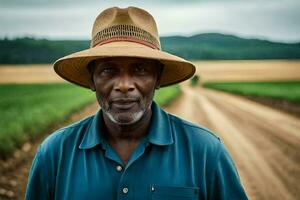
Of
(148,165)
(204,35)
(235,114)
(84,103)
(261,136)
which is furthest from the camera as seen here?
(204,35)

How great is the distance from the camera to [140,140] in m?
2.42

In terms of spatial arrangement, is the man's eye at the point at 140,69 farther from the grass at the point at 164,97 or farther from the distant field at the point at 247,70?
the distant field at the point at 247,70

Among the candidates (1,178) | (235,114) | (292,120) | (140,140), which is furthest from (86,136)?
(235,114)

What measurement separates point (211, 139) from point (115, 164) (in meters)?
0.55

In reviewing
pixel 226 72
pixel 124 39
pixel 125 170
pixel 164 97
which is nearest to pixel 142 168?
pixel 125 170

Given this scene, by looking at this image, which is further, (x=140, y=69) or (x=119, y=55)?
(x=140, y=69)

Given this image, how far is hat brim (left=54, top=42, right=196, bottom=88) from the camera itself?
2195mm

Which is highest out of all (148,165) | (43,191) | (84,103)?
(148,165)

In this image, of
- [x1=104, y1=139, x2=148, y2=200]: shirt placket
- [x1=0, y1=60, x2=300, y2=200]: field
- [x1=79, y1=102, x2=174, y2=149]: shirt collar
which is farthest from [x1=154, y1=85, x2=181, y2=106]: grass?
[x1=104, y1=139, x2=148, y2=200]: shirt placket

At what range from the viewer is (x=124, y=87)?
226 cm

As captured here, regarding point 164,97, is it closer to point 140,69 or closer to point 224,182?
point 140,69

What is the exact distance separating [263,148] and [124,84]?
763 centimetres

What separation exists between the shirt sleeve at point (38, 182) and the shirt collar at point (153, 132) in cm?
25

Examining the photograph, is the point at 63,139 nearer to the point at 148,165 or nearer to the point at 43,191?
the point at 43,191
